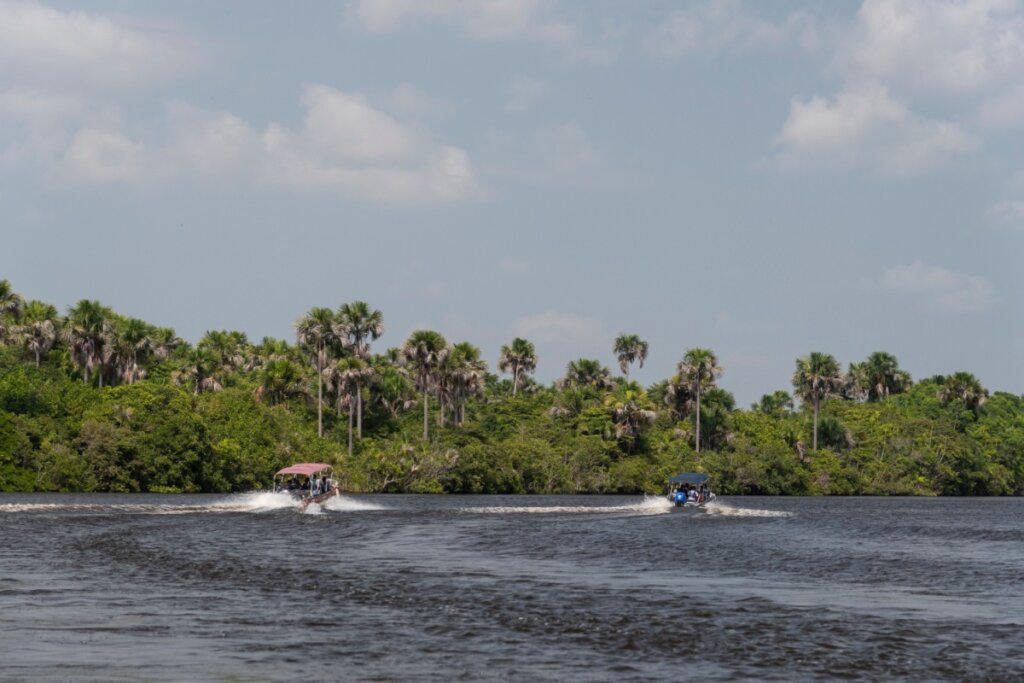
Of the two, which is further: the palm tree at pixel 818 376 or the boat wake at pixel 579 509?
the palm tree at pixel 818 376

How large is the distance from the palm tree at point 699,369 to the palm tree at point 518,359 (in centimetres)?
2396

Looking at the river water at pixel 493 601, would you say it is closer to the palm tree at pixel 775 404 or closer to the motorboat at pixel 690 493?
the motorboat at pixel 690 493

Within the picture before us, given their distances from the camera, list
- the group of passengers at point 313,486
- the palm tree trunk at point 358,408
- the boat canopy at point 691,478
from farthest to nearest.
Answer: the palm tree trunk at point 358,408, the boat canopy at point 691,478, the group of passengers at point 313,486

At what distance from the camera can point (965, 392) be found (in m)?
156

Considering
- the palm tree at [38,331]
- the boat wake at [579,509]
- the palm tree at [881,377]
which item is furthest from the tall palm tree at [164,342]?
the palm tree at [881,377]

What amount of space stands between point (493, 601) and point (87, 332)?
9058 centimetres

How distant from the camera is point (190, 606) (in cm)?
3048

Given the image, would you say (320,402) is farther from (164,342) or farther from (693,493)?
(693,493)

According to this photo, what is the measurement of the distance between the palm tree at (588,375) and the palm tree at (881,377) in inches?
1672

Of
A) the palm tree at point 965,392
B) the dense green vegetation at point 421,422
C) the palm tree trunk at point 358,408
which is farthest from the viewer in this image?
the palm tree at point 965,392

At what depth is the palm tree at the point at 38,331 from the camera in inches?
4616

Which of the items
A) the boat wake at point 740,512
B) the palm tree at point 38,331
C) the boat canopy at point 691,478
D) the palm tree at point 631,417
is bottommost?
the boat wake at point 740,512

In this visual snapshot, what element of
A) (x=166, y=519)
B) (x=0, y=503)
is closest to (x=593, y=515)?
(x=166, y=519)

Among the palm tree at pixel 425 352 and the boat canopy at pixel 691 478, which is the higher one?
the palm tree at pixel 425 352
